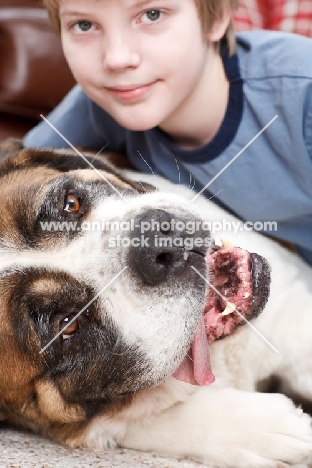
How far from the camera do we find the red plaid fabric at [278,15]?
2.29 metres

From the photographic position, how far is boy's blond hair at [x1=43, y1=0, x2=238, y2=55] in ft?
4.61

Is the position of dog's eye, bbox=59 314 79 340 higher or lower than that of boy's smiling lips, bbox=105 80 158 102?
lower

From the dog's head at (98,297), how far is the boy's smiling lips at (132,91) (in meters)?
0.33

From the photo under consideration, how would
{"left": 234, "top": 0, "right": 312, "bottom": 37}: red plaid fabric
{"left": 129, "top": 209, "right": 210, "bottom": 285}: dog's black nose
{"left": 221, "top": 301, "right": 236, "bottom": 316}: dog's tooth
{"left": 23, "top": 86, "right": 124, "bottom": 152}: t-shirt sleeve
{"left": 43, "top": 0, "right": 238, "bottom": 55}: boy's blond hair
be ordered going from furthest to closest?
{"left": 234, "top": 0, "right": 312, "bottom": 37}: red plaid fabric → {"left": 23, "top": 86, "right": 124, "bottom": 152}: t-shirt sleeve → {"left": 43, "top": 0, "right": 238, "bottom": 55}: boy's blond hair → {"left": 221, "top": 301, "right": 236, "bottom": 316}: dog's tooth → {"left": 129, "top": 209, "right": 210, "bottom": 285}: dog's black nose

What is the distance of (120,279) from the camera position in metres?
1.10

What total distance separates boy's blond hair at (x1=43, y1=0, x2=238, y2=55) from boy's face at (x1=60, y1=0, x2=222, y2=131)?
25mm

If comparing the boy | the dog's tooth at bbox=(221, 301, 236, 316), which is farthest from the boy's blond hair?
the dog's tooth at bbox=(221, 301, 236, 316)

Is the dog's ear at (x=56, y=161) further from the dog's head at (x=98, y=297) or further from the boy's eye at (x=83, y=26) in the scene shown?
the boy's eye at (x=83, y=26)

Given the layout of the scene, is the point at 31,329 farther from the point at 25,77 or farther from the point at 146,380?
the point at 25,77

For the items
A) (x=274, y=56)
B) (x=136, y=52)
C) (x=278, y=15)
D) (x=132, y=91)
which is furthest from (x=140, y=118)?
(x=278, y=15)

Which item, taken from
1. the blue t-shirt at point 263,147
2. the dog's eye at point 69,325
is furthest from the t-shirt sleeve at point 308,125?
the dog's eye at point 69,325

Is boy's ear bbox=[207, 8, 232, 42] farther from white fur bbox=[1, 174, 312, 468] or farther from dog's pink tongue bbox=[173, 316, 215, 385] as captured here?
dog's pink tongue bbox=[173, 316, 215, 385]

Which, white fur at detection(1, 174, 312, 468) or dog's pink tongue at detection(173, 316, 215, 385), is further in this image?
dog's pink tongue at detection(173, 316, 215, 385)

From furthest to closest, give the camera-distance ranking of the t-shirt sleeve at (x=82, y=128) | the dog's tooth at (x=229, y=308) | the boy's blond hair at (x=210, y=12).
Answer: the t-shirt sleeve at (x=82, y=128)
the boy's blond hair at (x=210, y=12)
the dog's tooth at (x=229, y=308)
